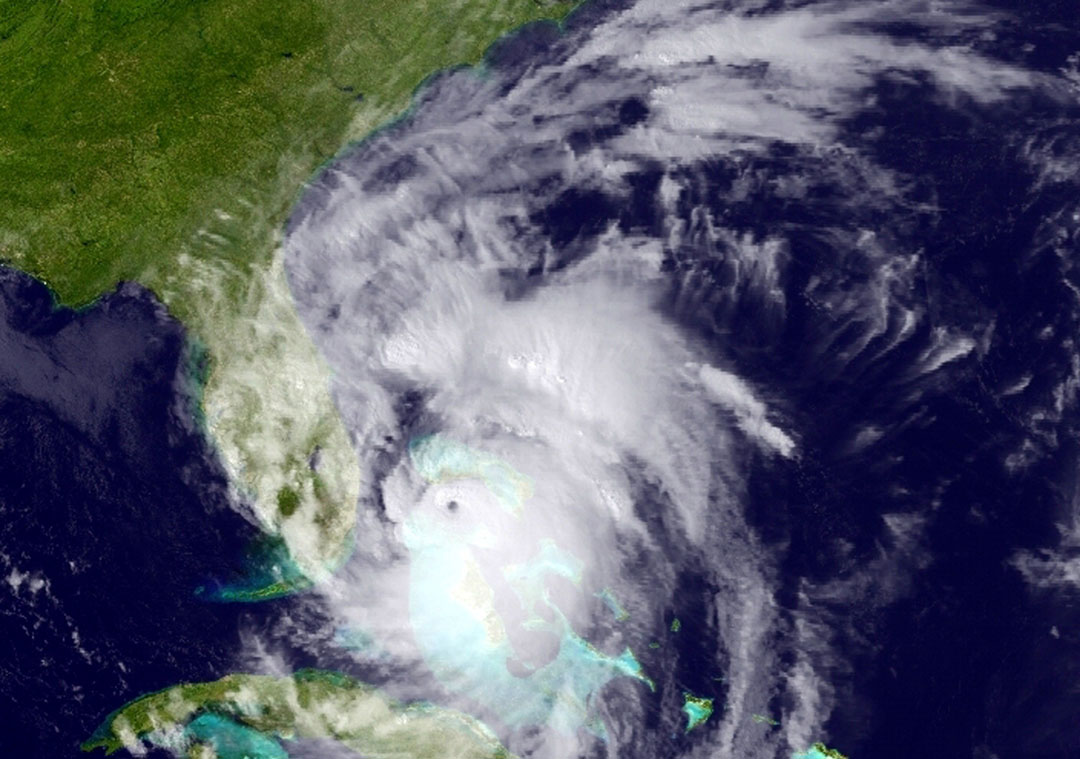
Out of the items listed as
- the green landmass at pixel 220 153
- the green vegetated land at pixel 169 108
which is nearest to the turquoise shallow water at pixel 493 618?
the green landmass at pixel 220 153

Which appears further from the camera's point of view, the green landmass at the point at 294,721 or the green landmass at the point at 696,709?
the green landmass at the point at 294,721

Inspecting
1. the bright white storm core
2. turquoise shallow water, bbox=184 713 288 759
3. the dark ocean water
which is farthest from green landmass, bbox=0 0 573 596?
turquoise shallow water, bbox=184 713 288 759

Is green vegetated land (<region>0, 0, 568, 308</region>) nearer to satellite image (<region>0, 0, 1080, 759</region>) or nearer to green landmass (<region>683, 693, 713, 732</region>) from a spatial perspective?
satellite image (<region>0, 0, 1080, 759</region>)

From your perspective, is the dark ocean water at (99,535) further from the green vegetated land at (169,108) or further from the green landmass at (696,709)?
the green landmass at (696,709)

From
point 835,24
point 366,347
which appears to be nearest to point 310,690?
point 366,347

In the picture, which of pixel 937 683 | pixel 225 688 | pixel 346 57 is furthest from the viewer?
pixel 346 57

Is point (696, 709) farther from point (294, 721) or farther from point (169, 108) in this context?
point (169, 108)

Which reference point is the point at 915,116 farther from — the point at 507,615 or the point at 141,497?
the point at 141,497
